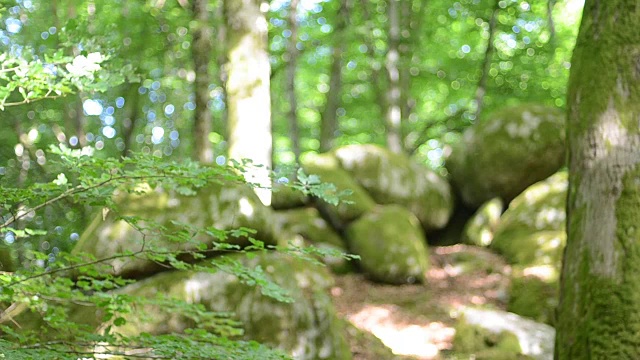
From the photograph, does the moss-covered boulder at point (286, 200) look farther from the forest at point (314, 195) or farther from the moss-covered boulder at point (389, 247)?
the moss-covered boulder at point (389, 247)

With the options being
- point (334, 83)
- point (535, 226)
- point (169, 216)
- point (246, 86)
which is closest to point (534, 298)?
point (535, 226)

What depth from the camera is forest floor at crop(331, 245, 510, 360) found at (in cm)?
645

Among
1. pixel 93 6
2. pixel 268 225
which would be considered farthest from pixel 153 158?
pixel 93 6

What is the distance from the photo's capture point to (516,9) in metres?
13.8

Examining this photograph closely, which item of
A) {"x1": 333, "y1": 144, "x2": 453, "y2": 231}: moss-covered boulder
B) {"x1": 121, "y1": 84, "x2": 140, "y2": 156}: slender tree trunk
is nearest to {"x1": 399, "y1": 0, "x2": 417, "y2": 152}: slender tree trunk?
{"x1": 333, "y1": 144, "x2": 453, "y2": 231}: moss-covered boulder

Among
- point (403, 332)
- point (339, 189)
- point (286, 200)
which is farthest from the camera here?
point (286, 200)

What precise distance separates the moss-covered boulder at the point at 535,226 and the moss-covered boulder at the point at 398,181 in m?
1.36

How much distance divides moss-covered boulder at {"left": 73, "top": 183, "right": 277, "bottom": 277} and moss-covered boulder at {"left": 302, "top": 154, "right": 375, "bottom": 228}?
4317 millimetres

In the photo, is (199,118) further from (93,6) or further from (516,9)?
(516,9)

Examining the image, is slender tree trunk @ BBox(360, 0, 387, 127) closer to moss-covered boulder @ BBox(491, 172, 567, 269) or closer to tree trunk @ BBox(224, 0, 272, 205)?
moss-covered boulder @ BBox(491, 172, 567, 269)

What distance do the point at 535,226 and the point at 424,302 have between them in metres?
2.93

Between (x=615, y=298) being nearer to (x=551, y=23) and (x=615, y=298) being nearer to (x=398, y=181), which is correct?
(x=398, y=181)

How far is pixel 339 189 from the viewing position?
9.68 m

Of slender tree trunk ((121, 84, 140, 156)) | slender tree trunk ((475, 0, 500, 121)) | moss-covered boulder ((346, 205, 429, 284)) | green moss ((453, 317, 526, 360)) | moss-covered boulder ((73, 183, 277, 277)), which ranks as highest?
slender tree trunk ((475, 0, 500, 121))
